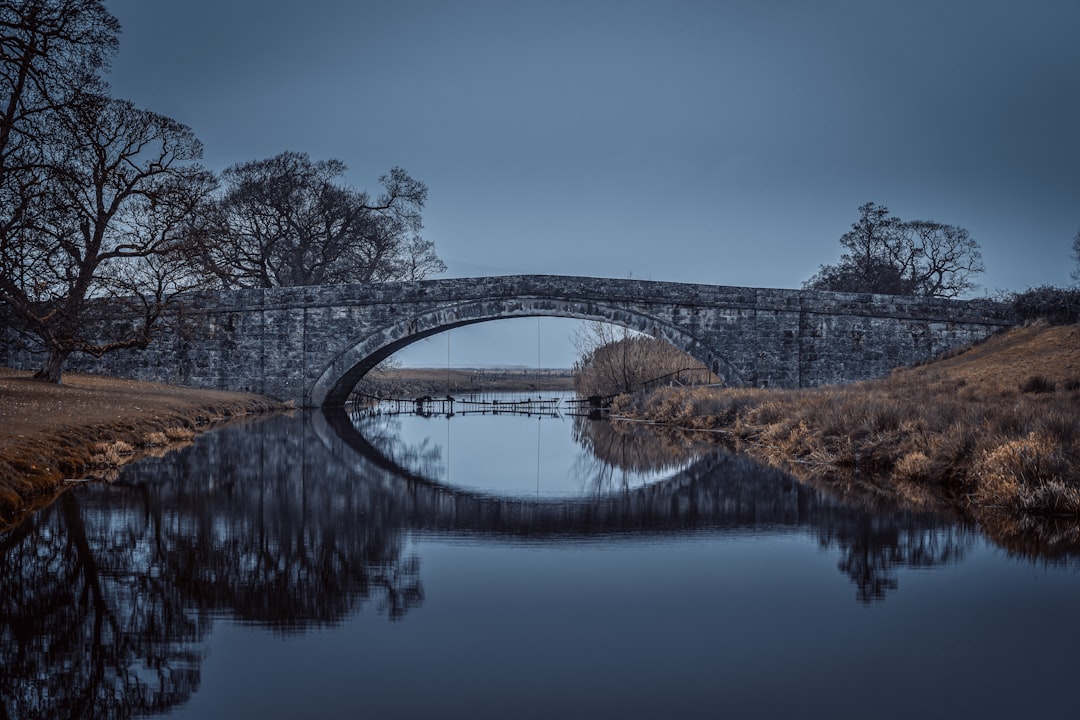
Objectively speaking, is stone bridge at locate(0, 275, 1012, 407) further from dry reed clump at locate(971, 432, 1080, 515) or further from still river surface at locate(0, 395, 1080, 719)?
dry reed clump at locate(971, 432, 1080, 515)

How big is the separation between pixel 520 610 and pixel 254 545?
8.87ft

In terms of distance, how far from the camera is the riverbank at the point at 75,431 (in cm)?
822

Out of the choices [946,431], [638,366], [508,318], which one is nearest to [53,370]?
[508,318]

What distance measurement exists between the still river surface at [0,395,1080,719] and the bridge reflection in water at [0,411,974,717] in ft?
0.08

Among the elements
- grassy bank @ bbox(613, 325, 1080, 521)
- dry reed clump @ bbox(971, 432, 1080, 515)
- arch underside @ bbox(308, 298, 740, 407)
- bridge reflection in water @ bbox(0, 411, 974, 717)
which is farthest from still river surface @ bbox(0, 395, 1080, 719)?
arch underside @ bbox(308, 298, 740, 407)

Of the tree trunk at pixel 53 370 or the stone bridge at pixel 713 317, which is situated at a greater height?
the stone bridge at pixel 713 317

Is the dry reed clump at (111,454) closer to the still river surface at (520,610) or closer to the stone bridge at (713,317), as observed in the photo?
the still river surface at (520,610)

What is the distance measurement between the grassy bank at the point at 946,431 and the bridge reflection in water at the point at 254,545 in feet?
3.51

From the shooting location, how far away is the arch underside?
2630cm

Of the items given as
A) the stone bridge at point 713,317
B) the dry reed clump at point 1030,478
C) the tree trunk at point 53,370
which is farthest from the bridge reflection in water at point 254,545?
the stone bridge at point 713,317

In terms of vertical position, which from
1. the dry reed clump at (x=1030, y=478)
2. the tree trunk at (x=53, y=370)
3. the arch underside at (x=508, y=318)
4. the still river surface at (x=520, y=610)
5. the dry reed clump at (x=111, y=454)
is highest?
the arch underside at (x=508, y=318)

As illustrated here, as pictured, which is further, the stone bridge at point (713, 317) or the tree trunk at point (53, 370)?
the stone bridge at point (713, 317)

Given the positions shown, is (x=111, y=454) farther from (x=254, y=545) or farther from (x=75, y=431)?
(x=254, y=545)

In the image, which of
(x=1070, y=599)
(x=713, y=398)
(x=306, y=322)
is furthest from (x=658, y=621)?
(x=306, y=322)
